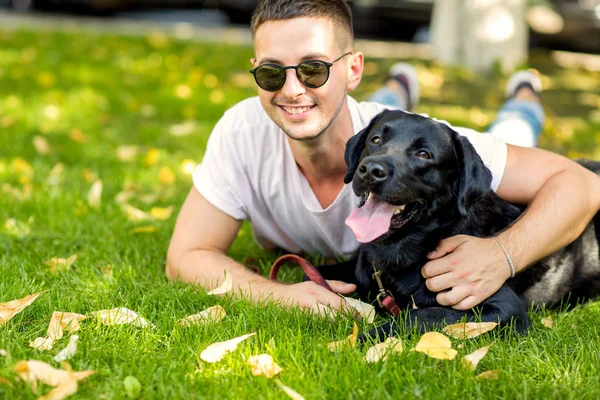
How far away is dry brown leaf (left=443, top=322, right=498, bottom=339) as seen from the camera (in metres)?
2.89

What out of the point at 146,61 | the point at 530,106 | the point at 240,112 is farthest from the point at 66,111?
the point at 530,106

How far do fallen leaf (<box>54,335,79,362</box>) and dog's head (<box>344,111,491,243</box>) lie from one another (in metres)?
1.20

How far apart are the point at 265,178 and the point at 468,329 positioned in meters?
1.41

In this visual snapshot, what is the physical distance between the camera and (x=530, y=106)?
538 centimetres

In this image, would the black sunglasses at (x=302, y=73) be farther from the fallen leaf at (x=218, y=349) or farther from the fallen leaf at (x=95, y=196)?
the fallen leaf at (x=95, y=196)

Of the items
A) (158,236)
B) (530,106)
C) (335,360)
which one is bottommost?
(158,236)

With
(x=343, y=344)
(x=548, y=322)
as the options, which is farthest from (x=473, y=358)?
(x=548, y=322)

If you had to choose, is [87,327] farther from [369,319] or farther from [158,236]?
[158,236]

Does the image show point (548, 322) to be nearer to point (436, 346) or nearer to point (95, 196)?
point (436, 346)

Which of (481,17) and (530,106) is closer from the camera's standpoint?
(530,106)

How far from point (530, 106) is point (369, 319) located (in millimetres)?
2946

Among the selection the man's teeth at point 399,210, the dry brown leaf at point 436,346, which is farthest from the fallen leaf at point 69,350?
the man's teeth at point 399,210

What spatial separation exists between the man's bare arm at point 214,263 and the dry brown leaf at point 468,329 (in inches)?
20.3

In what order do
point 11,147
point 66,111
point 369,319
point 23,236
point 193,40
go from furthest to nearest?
point 193,40
point 66,111
point 11,147
point 23,236
point 369,319
